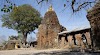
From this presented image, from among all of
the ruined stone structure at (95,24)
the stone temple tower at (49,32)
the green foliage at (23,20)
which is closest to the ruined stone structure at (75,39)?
the stone temple tower at (49,32)

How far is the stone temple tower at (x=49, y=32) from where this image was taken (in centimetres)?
3644

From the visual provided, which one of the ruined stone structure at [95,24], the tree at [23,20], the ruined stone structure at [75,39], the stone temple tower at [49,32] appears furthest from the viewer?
the tree at [23,20]

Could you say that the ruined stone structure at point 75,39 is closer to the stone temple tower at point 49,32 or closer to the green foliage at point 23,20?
the stone temple tower at point 49,32

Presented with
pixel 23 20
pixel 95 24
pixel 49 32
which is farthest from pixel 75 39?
pixel 23 20

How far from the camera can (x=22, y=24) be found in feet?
175

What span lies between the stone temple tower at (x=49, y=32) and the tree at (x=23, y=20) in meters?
14.4

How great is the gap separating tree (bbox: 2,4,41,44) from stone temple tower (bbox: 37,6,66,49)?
14.4 m

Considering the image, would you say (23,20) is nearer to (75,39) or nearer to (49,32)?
(49,32)

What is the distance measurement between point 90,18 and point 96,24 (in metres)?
1.07

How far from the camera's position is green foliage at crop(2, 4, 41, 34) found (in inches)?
2061

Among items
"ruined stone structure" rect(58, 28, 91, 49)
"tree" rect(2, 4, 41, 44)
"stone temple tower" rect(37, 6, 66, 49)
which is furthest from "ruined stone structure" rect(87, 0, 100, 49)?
"tree" rect(2, 4, 41, 44)

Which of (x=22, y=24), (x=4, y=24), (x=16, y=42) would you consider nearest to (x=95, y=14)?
(x=16, y=42)

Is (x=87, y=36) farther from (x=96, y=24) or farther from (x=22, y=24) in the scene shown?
(x=22, y=24)

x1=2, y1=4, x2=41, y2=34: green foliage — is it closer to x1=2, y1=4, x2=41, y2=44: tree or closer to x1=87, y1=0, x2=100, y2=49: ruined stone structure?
x1=2, y1=4, x2=41, y2=44: tree
